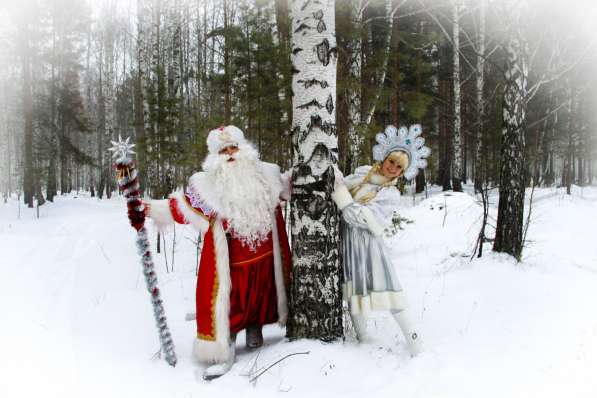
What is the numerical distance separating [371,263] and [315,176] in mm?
801

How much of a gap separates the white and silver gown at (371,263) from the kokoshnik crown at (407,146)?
0.64 ft

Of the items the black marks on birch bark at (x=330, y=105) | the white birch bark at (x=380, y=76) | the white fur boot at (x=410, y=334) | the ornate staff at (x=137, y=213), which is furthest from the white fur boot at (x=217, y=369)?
the white birch bark at (x=380, y=76)

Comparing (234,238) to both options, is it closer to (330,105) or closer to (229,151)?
(229,151)

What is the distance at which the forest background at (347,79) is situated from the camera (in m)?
6.73

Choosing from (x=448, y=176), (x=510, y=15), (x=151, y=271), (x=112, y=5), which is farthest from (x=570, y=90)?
(x=112, y=5)

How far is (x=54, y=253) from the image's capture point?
8336 millimetres

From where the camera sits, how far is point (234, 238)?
345cm

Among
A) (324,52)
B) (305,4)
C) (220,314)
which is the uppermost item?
(305,4)

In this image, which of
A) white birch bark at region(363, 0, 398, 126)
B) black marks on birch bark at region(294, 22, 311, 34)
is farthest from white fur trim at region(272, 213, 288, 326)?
white birch bark at region(363, 0, 398, 126)

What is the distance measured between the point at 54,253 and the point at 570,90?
55.3ft

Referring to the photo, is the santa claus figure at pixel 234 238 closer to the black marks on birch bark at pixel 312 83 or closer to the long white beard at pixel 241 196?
the long white beard at pixel 241 196

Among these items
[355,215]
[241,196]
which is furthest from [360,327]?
[241,196]

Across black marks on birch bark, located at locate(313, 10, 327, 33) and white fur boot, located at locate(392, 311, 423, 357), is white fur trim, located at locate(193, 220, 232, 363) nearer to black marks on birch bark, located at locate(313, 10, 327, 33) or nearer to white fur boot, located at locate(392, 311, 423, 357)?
white fur boot, located at locate(392, 311, 423, 357)

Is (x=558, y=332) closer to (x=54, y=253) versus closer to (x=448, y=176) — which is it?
(x=54, y=253)
